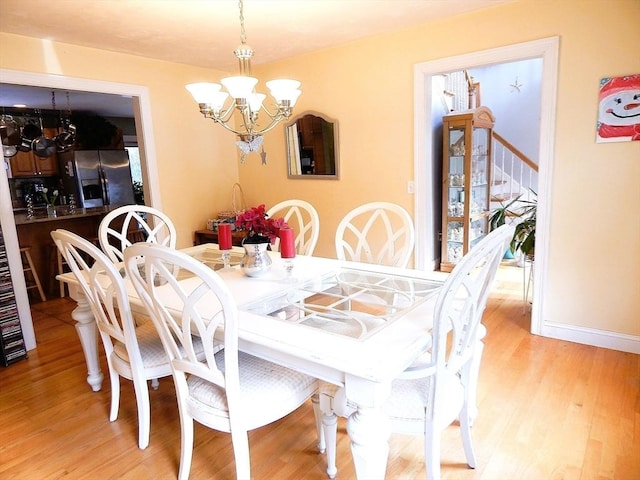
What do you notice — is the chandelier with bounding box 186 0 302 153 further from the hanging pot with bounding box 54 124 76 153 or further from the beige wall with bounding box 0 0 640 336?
the hanging pot with bounding box 54 124 76 153

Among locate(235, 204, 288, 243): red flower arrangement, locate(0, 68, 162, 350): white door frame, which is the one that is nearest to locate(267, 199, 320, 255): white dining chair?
locate(235, 204, 288, 243): red flower arrangement

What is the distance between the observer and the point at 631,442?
180 centimetres

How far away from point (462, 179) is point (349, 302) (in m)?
2.87

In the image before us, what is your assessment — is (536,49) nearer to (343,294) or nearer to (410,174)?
(410,174)

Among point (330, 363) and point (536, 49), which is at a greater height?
point (536, 49)

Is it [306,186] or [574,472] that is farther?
[306,186]

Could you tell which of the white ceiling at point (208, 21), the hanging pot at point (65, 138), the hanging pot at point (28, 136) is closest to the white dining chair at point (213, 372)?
the white ceiling at point (208, 21)

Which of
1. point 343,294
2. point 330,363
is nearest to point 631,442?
point 343,294

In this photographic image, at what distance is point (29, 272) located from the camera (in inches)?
162

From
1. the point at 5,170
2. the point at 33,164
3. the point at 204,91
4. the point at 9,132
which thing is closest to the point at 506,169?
the point at 204,91

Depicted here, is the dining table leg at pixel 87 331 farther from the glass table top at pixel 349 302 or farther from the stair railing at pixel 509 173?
the stair railing at pixel 509 173

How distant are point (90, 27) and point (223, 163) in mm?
1788

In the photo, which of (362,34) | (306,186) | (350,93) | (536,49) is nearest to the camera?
(536,49)

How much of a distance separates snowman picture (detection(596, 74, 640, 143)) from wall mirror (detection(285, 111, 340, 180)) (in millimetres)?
1953
